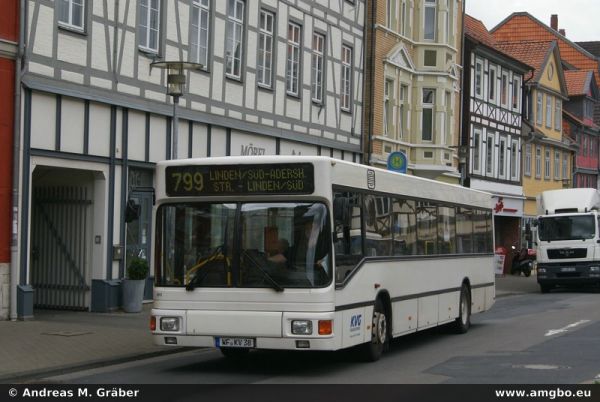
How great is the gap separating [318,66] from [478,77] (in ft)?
61.8

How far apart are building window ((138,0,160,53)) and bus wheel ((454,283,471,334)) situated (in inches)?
314

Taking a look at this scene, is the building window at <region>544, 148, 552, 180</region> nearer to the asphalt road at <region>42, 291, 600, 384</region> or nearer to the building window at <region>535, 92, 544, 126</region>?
the building window at <region>535, 92, 544, 126</region>

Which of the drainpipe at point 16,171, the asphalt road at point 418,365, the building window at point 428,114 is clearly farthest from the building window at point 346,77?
the drainpipe at point 16,171

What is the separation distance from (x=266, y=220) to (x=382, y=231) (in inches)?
98.0

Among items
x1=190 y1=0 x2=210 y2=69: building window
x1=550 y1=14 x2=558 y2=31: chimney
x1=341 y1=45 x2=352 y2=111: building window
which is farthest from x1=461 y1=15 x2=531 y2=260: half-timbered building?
x1=550 y1=14 x2=558 y2=31: chimney

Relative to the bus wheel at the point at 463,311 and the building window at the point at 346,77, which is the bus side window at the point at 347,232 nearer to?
the bus wheel at the point at 463,311

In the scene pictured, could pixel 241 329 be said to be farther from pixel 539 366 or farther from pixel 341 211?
pixel 539 366

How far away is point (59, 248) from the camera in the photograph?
68.6 feet

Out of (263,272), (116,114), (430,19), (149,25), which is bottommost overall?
(263,272)

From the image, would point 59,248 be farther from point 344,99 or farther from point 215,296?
point 344,99

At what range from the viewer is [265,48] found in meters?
26.5

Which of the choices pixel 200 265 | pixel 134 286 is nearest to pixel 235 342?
pixel 200 265

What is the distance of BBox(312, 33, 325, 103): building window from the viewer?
29141 millimetres

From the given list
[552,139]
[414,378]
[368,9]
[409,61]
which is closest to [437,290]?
[414,378]
